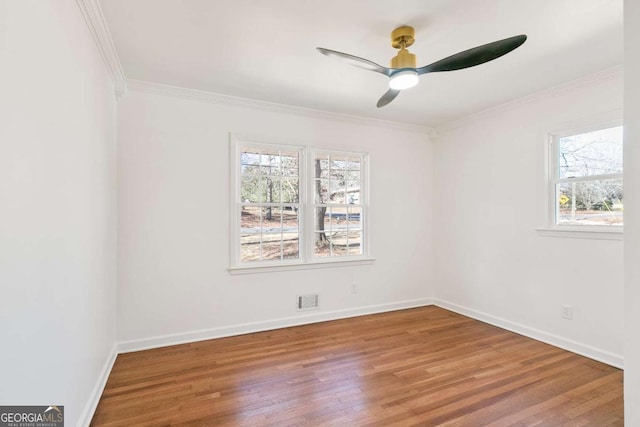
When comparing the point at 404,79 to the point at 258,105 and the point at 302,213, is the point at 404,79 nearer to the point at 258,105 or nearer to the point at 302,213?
the point at 258,105

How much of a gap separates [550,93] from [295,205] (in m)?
3.02

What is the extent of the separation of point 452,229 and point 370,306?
160 centimetres

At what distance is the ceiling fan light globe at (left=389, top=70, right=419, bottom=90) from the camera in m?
2.22

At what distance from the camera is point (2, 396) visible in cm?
112

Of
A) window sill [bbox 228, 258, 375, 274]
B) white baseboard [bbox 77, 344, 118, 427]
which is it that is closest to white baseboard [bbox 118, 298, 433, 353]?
white baseboard [bbox 77, 344, 118, 427]

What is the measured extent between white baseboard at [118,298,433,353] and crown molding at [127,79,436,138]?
250 centimetres

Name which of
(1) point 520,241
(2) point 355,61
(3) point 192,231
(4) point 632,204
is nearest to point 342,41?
(2) point 355,61

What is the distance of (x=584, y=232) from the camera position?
3102 mm

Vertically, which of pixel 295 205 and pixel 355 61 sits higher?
pixel 355 61

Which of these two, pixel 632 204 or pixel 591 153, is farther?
pixel 591 153

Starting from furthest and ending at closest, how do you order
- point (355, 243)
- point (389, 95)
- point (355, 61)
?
point (355, 243), point (389, 95), point (355, 61)

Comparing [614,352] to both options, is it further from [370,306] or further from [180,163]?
[180,163]

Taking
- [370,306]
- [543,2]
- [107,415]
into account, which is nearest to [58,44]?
[107,415]

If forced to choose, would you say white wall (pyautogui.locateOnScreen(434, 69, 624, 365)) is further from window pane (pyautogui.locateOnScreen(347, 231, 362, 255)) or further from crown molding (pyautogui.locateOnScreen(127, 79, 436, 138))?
window pane (pyautogui.locateOnScreen(347, 231, 362, 255))
